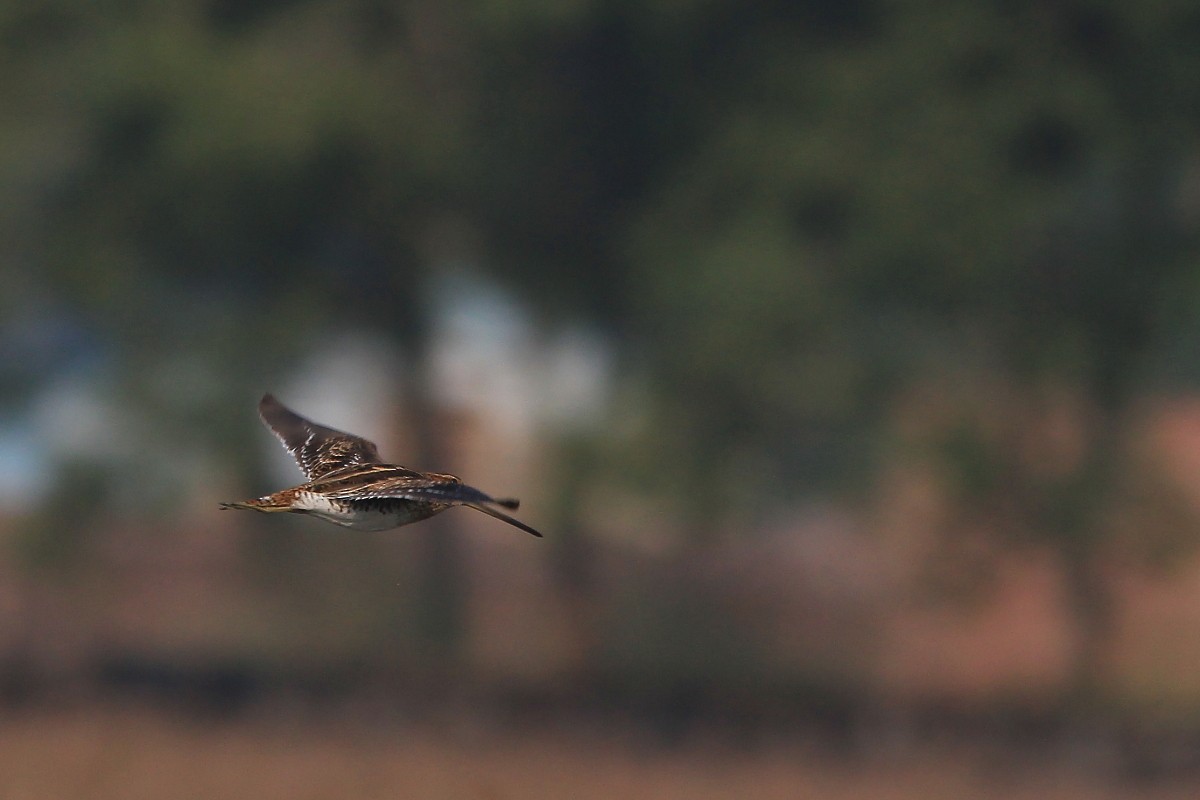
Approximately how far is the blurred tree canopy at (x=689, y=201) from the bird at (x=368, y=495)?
1077cm

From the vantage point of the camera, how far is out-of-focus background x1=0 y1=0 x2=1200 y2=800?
16.8 meters

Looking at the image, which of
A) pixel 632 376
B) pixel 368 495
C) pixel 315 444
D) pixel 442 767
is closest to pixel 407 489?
pixel 368 495

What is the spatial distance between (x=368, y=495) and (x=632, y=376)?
13.6 m

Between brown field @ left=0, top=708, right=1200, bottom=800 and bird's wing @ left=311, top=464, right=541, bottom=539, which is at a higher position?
brown field @ left=0, top=708, right=1200, bottom=800

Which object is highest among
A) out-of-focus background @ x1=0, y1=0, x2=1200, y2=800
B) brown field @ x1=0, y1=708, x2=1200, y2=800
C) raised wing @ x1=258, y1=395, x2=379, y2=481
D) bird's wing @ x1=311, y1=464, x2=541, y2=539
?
out-of-focus background @ x1=0, y1=0, x2=1200, y2=800

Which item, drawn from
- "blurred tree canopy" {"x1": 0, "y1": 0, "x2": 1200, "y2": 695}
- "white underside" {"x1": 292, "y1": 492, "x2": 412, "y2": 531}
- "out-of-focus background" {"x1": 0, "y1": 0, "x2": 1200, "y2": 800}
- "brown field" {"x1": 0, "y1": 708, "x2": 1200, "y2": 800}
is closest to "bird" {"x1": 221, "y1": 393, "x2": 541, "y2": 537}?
"white underside" {"x1": 292, "y1": 492, "x2": 412, "y2": 531}

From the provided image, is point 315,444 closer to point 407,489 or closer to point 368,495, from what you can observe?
point 368,495

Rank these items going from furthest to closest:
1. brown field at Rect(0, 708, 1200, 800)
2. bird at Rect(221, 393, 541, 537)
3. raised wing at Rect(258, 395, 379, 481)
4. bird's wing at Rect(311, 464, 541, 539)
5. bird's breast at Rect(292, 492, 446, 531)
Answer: brown field at Rect(0, 708, 1200, 800) < raised wing at Rect(258, 395, 379, 481) < bird's breast at Rect(292, 492, 446, 531) < bird at Rect(221, 393, 541, 537) < bird's wing at Rect(311, 464, 541, 539)

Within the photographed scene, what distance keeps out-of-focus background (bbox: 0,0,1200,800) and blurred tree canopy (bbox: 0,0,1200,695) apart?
3 cm

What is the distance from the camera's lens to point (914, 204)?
56.0 feet

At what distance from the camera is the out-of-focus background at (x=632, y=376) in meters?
16.8

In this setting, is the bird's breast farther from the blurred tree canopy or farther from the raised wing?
the blurred tree canopy

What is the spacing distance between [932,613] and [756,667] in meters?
1.62

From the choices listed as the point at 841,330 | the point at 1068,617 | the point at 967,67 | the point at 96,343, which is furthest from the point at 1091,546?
the point at 96,343
